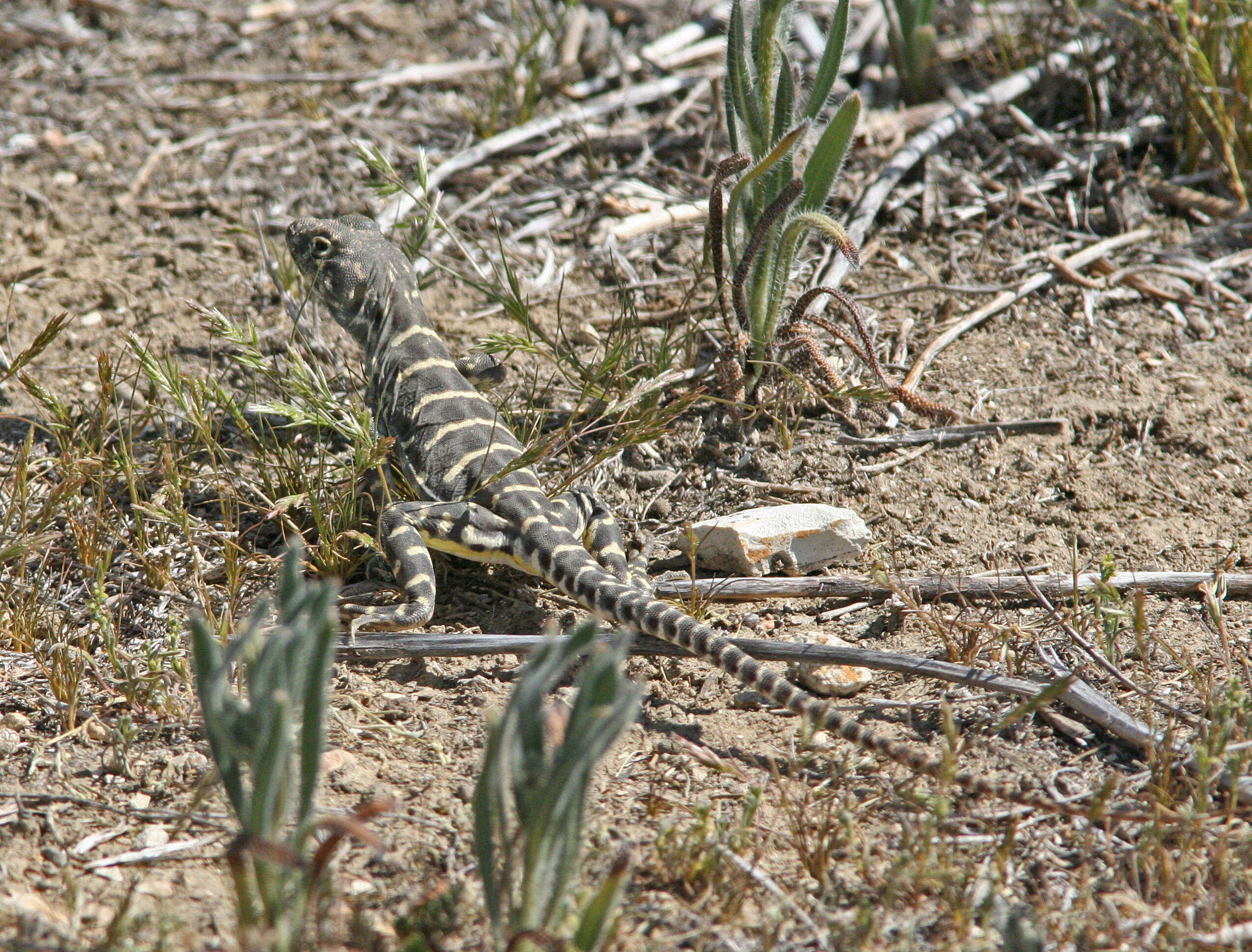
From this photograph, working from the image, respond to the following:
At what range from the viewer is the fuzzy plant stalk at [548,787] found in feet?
7.44

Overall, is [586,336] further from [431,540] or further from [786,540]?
[786,540]

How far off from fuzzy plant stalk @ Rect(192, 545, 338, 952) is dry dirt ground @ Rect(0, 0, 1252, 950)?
0.30 meters

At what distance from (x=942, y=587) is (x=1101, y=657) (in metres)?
0.62

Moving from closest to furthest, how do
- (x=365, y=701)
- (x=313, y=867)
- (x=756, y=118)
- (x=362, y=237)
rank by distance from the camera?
(x=313, y=867) < (x=365, y=701) < (x=756, y=118) < (x=362, y=237)

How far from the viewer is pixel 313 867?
2.37 metres

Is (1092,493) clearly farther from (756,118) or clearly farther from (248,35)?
(248,35)

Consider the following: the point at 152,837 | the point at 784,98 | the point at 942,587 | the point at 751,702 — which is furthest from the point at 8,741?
the point at 784,98

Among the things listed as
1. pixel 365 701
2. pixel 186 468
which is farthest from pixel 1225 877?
pixel 186 468

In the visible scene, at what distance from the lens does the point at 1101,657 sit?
11.9 ft

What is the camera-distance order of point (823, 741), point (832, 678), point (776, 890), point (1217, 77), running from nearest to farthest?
point (776, 890), point (823, 741), point (832, 678), point (1217, 77)

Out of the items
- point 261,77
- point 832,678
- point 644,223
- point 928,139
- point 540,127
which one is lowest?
point 832,678

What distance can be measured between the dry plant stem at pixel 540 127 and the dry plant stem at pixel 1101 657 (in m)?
3.97

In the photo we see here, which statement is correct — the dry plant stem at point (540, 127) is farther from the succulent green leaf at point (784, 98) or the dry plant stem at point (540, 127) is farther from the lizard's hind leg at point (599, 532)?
the lizard's hind leg at point (599, 532)

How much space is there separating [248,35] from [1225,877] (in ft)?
26.8
